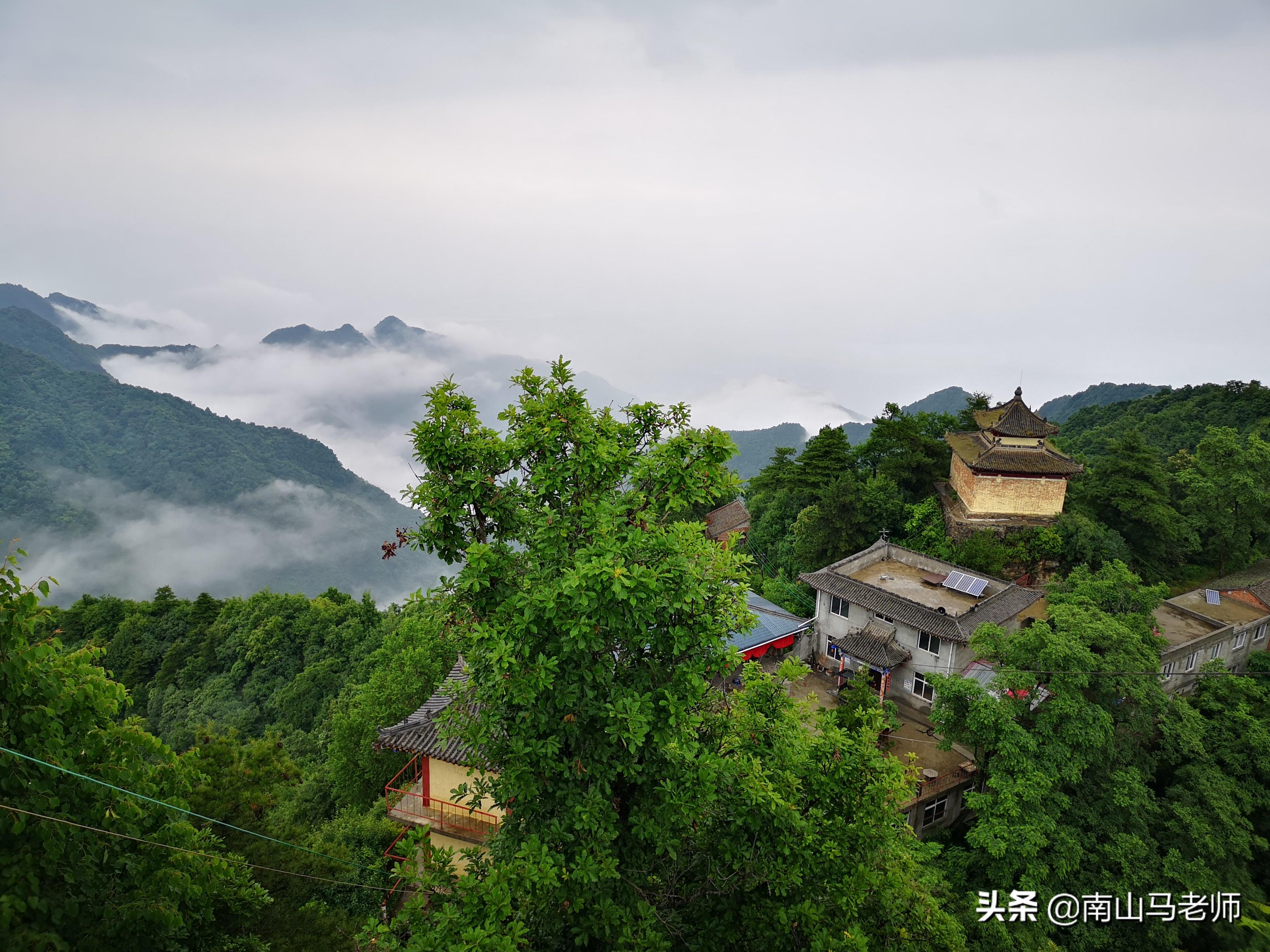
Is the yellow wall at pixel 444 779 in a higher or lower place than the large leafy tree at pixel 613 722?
lower

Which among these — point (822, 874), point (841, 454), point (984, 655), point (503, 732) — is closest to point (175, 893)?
point (503, 732)

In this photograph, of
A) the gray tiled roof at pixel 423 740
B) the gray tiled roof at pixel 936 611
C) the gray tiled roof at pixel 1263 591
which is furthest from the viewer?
the gray tiled roof at pixel 1263 591

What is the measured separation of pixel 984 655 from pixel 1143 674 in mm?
3167

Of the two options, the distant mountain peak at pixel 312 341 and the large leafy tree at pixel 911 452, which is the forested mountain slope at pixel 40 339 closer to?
the distant mountain peak at pixel 312 341

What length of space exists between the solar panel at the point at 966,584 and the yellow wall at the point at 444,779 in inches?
664

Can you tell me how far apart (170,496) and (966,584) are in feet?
381

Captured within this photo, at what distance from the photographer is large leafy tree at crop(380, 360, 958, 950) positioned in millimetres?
6074

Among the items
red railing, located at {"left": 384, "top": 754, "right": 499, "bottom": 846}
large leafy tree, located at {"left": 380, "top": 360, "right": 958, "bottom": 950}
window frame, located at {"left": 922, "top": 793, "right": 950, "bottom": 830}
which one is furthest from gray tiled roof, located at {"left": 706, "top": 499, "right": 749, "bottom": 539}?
large leafy tree, located at {"left": 380, "top": 360, "right": 958, "bottom": 950}

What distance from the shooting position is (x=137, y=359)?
18288 centimetres

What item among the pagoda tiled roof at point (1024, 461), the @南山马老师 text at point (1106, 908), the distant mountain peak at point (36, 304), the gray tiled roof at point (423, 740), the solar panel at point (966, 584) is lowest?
the @南山马老师 text at point (1106, 908)

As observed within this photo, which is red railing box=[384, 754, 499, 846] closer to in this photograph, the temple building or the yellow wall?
the yellow wall

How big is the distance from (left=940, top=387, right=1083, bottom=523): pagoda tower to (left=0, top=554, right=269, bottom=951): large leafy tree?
25880 millimetres

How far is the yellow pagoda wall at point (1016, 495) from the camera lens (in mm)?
24922

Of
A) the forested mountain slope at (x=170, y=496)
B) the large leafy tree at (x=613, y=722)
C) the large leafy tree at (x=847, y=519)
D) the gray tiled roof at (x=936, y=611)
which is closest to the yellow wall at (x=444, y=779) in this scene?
the large leafy tree at (x=613, y=722)
